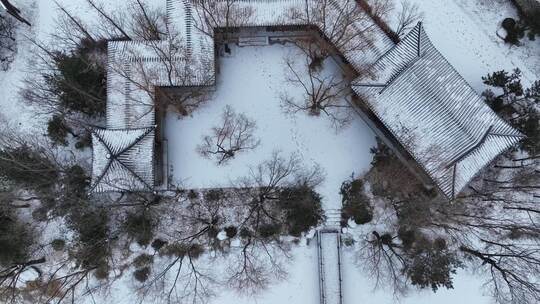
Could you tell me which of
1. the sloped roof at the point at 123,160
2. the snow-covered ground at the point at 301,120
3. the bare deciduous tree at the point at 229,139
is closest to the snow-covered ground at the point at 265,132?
the snow-covered ground at the point at 301,120

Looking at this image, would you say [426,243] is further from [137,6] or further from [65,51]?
[65,51]

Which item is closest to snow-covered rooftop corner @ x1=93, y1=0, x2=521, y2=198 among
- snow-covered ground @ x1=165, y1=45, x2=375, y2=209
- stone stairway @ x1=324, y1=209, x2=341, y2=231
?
snow-covered ground @ x1=165, y1=45, x2=375, y2=209

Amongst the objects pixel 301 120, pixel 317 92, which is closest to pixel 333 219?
pixel 301 120

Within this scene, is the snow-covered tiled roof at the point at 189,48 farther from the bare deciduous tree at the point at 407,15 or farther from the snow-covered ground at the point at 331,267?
the snow-covered ground at the point at 331,267

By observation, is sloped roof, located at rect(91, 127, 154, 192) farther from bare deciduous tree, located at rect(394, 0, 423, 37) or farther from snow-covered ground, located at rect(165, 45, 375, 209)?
bare deciduous tree, located at rect(394, 0, 423, 37)

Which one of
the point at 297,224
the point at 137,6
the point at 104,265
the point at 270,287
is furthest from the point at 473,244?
the point at 137,6
